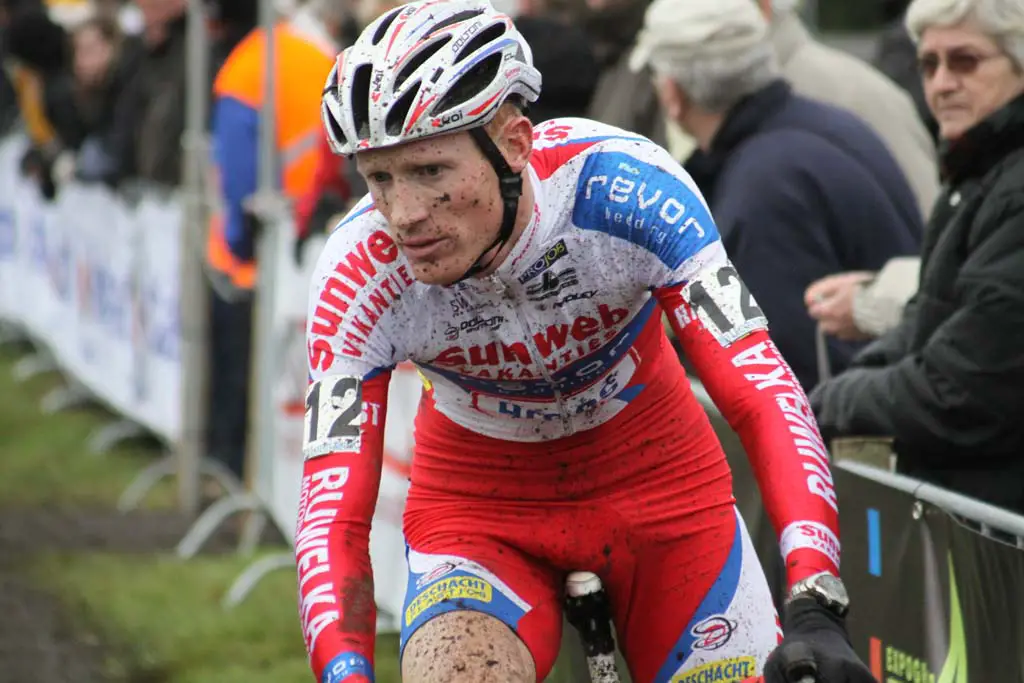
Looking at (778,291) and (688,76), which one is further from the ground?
(688,76)

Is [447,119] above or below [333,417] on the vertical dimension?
above

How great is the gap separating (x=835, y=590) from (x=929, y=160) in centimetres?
406

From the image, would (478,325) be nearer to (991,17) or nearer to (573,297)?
(573,297)

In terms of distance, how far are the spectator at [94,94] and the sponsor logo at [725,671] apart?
9.33 m

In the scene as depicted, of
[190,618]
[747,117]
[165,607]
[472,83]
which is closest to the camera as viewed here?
[472,83]

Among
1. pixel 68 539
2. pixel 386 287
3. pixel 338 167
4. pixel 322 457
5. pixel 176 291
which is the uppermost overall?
pixel 386 287

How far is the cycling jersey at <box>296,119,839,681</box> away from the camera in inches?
147

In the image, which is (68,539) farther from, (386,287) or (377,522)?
(386,287)

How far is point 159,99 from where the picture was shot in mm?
11555

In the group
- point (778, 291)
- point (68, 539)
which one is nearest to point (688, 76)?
point (778, 291)

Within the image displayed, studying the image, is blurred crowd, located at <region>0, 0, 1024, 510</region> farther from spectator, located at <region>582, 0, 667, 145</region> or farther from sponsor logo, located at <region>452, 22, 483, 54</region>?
sponsor logo, located at <region>452, 22, 483, 54</region>

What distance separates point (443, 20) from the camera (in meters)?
3.80

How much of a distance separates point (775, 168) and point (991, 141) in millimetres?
1081

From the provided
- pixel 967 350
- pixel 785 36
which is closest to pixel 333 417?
pixel 967 350
